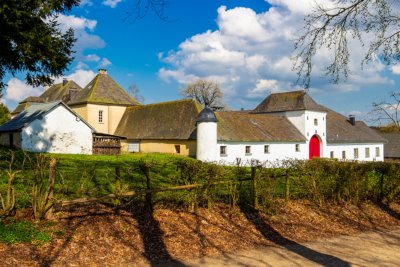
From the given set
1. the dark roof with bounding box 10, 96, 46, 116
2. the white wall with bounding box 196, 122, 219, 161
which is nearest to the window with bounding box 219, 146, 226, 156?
the white wall with bounding box 196, 122, 219, 161

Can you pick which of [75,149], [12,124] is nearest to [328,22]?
[75,149]

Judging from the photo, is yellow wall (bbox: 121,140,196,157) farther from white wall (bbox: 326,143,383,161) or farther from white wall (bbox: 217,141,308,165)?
white wall (bbox: 326,143,383,161)

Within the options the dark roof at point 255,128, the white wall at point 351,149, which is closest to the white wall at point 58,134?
the dark roof at point 255,128

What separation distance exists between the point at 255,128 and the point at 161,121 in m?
9.21

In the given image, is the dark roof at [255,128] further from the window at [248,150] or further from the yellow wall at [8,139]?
the yellow wall at [8,139]

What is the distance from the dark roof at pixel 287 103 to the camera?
4162 centimetres

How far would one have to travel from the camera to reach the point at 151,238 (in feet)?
25.9

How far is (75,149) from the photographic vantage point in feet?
110

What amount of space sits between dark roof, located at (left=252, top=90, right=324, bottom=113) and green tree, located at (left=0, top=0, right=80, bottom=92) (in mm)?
29572

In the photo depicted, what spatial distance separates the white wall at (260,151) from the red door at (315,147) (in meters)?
1.54

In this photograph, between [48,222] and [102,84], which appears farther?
[102,84]

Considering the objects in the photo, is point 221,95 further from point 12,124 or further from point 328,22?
point 328,22

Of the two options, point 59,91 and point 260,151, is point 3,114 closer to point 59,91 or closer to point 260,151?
point 59,91

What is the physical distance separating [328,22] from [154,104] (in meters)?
33.7
